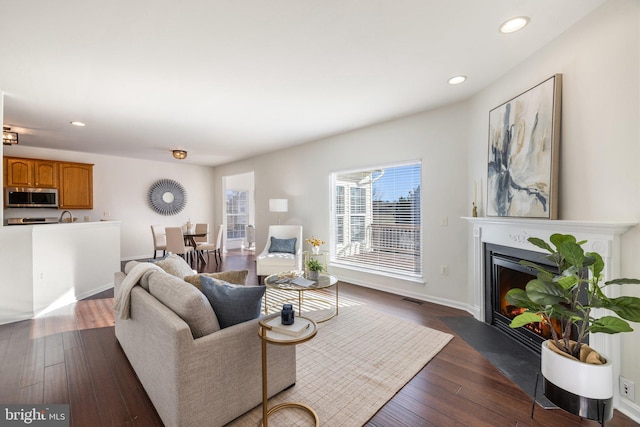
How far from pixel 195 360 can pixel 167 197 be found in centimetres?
714

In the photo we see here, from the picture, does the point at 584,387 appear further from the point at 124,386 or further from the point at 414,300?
the point at 124,386

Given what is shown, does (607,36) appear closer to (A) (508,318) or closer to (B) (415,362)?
(A) (508,318)

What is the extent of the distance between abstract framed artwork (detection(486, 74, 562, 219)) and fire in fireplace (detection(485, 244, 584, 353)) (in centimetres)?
37

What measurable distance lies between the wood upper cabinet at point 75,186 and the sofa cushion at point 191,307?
20.0 ft

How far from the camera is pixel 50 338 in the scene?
2.74 meters

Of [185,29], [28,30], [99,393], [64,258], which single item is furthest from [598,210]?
[64,258]

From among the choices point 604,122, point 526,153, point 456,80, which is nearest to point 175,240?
point 456,80

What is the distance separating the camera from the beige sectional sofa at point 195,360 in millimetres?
1421

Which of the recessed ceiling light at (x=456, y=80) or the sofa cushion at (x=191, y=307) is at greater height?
the recessed ceiling light at (x=456, y=80)

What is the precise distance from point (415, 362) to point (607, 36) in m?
2.71

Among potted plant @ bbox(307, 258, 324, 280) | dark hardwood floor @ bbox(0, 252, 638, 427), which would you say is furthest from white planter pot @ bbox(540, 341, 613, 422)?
potted plant @ bbox(307, 258, 324, 280)

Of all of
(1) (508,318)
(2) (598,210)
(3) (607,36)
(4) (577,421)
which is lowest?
(4) (577,421)

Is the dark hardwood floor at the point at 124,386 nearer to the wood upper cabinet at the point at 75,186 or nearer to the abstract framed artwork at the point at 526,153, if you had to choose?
the abstract framed artwork at the point at 526,153

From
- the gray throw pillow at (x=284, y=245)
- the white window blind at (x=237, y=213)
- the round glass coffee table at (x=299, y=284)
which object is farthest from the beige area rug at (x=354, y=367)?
the white window blind at (x=237, y=213)
